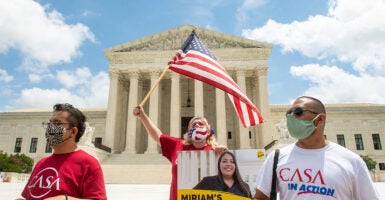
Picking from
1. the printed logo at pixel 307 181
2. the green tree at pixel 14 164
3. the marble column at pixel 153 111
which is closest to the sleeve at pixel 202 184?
the printed logo at pixel 307 181

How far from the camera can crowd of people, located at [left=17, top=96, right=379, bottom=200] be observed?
7.97ft

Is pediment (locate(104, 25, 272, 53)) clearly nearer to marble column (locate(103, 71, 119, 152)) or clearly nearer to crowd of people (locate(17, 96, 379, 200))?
marble column (locate(103, 71, 119, 152))

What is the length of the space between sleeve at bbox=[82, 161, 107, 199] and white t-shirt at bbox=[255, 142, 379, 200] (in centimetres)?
166

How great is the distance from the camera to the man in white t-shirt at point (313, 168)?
2.41 m

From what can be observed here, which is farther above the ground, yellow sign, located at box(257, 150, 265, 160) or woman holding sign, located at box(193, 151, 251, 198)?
yellow sign, located at box(257, 150, 265, 160)

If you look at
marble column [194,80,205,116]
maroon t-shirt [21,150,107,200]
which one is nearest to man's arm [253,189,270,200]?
maroon t-shirt [21,150,107,200]

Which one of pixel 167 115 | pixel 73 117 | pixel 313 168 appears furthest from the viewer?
A: pixel 167 115

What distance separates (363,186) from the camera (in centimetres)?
241

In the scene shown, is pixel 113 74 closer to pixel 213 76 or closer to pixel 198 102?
pixel 198 102

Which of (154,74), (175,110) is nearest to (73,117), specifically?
(175,110)

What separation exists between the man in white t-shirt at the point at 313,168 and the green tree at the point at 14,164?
30.8 metres

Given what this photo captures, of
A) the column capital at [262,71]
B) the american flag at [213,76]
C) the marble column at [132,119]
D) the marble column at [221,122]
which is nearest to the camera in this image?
the american flag at [213,76]

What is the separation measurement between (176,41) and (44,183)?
3265 cm

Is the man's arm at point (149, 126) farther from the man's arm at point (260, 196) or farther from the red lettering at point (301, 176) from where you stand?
the red lettering at point (301, 176)
